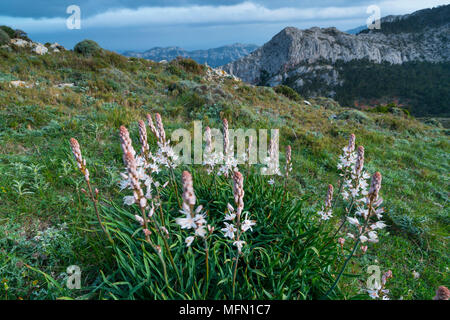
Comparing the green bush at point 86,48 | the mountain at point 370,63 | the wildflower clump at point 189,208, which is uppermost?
the mountain at point 370,63

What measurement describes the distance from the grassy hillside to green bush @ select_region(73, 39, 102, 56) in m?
9.46

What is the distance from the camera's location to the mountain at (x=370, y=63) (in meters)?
85.2

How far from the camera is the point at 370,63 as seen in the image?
10475 centimetres

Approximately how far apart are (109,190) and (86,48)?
24664 mm

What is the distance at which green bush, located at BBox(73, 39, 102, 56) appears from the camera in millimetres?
22309

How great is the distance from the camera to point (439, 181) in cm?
884

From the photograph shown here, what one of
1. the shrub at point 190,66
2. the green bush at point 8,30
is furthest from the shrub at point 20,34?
the shrub at point 190,66

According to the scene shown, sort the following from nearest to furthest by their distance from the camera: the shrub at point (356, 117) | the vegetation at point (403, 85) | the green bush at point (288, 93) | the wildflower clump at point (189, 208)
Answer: the wildflower clump at point (189, 208) → the shrub at point (356, 117) → the green bush at point (288, 93) → the vegetation at point (403, 85)

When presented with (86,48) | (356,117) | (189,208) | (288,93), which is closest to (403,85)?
(288,93)

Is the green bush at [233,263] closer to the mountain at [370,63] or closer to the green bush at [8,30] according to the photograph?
the green bush at [8,30]

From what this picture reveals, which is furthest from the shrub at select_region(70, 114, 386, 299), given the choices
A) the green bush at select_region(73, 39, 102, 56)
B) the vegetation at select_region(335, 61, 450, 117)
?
the vegetation at select_region(335, 61, 450, 117)

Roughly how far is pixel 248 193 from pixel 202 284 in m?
1.97

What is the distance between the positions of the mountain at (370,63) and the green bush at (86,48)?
9117 centimetres
